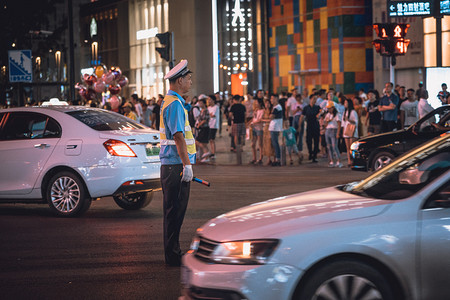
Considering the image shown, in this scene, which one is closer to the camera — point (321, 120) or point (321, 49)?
point (321, 120)

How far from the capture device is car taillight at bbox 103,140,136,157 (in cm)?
1145

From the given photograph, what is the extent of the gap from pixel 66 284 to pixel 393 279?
3.67 meters

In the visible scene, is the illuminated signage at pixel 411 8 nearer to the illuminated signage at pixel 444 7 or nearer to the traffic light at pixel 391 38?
the illuminated signage at pixel 444 7

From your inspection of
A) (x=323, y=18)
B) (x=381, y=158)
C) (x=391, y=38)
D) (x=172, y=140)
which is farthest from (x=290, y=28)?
(x=172, y=140)

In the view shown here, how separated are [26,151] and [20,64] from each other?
10.2m

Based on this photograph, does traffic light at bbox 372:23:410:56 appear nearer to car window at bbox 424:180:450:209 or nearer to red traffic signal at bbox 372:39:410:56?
red traffic signal at bbox 372:39:410:56

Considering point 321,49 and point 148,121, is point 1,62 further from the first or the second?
point 321,49

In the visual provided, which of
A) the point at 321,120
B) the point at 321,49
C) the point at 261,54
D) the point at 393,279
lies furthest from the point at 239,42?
the point at 393,279

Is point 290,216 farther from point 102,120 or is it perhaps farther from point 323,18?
point 323,18

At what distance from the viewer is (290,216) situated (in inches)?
205

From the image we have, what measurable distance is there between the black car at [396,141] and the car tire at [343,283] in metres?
11.0

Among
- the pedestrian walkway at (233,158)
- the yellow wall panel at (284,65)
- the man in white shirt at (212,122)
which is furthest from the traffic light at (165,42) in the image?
the yellow wall panel at (284,65)

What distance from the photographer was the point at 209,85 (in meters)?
51.9

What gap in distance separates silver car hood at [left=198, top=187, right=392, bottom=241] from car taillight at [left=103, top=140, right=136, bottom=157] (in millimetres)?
5852
